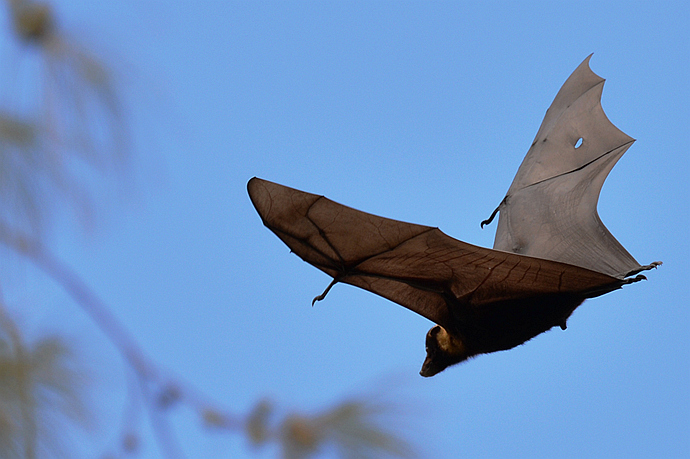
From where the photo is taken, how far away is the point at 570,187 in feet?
12.3

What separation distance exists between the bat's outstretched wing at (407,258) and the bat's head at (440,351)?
24cm

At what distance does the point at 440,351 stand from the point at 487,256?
3.03 feet

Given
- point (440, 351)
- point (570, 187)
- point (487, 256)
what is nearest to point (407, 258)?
point (487, 256)

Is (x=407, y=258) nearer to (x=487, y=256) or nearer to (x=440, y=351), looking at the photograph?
(x=487, y=256)

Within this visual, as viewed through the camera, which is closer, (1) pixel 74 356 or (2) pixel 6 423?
(2) pixel 6 423

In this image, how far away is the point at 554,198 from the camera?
380 centimetres

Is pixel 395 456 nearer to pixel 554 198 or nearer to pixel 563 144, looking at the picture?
pixel 554 198

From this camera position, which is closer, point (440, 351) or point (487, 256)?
point (487, 256)

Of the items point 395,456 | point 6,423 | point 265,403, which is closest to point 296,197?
point 265,403

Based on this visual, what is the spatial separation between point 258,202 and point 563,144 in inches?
82.7

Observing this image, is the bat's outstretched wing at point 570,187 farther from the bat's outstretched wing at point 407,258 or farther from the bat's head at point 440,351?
the bat's head at point 440,351

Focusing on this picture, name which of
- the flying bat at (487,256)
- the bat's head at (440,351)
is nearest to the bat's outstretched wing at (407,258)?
the flying bat at (487,256)

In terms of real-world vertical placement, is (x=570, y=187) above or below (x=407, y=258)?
above

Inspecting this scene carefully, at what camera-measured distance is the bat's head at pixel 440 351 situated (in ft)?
12.0
